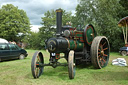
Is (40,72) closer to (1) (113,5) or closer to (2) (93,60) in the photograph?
(2) (93,60)

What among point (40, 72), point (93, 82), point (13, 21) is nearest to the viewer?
point (93, 82)

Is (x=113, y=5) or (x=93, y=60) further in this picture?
(x=113, y=5)

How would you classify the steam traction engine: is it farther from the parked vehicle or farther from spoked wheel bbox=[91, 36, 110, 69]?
the parked vehicle

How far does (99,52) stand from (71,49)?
1.87m

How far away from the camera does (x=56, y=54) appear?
591 centimetres

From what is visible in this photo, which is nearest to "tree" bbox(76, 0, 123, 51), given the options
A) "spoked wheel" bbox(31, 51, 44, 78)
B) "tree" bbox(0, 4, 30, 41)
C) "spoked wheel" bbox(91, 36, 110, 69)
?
"spoked wheel" bbox(91, 36, 110, 69)

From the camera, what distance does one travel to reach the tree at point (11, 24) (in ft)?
101

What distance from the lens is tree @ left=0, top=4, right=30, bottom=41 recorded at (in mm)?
30797

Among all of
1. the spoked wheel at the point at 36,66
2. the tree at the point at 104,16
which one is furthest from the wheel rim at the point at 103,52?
the tree at the point at 104,16

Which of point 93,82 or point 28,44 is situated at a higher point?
point 28,44

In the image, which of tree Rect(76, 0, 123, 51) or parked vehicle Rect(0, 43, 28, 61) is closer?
parked vehicle Rect(0, 43, 28, 61)

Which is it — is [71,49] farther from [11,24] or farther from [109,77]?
[11,24]

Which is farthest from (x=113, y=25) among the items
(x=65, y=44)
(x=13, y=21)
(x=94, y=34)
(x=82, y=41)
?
(x=13, y=21)

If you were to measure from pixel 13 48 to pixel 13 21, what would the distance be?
77.6ft
